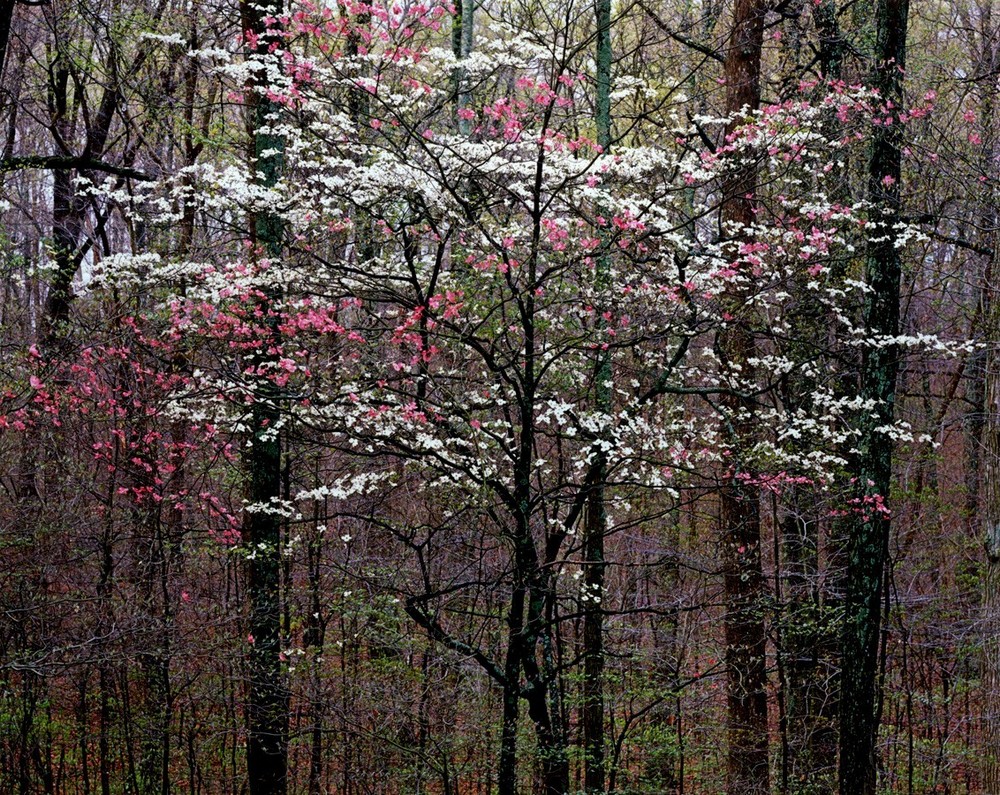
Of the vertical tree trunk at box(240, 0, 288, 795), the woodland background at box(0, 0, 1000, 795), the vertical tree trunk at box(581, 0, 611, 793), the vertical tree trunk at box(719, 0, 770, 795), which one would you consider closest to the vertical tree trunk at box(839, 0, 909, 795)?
the woodland background at box(0, 0, 1000, 795)

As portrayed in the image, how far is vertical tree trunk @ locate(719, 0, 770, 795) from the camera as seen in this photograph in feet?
27.6

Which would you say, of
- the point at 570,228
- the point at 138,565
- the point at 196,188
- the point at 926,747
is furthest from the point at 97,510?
the point at 926,747

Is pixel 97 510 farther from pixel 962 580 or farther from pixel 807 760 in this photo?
pixel 962 580

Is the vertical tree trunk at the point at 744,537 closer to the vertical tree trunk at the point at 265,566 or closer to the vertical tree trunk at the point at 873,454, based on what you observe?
the vertical tree trunk at the point at 873,454

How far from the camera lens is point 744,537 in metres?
8.62

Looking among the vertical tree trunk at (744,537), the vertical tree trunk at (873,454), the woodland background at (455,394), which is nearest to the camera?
the woodland background at (455,394)

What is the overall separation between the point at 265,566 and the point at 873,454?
5.66m

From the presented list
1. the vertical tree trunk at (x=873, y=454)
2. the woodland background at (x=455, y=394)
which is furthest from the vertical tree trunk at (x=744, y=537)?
the vertical tree trunk at (x=873, y=454)

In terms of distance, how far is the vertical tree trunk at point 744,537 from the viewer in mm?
8414

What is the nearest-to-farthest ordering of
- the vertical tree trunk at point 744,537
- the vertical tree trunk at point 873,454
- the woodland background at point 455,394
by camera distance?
the woodland background at point 455,394
the vertical tree trunk at point 873,454
the vertical tree trunk at point 744,537

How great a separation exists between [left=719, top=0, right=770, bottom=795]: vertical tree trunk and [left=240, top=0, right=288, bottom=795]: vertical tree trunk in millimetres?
4094

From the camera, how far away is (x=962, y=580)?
44.9ft

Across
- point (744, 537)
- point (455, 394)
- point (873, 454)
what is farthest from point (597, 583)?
point (873, 454)

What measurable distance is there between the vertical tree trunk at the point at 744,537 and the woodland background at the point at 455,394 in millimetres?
41
